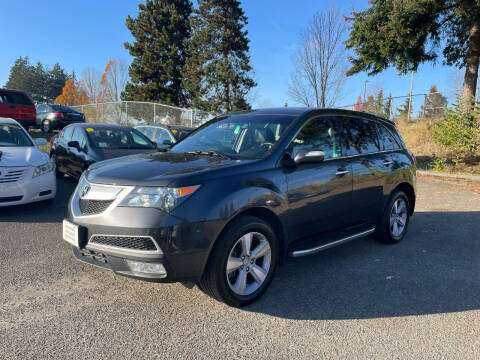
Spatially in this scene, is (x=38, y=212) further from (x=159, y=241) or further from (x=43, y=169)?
(x=159, y=241)

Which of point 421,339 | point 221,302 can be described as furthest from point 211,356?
point 421,339

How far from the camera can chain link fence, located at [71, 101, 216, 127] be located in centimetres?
2289

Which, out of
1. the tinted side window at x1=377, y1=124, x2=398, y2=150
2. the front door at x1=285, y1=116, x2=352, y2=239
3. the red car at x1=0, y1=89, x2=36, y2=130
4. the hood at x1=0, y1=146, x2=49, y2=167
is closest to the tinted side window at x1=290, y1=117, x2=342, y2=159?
the front door at x1=285, y1=116, x2=352, y2=239

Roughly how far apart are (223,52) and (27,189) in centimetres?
2595

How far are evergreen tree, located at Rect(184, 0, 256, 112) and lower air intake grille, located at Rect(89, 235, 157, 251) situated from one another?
Result: 1067 inches

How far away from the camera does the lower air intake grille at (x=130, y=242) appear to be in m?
2.85

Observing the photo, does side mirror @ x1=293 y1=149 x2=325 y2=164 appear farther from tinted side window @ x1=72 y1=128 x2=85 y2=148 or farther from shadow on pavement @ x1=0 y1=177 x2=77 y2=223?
tinted side window @ x1=72 y1=128 x2=85 y2=148

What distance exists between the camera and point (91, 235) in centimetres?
307

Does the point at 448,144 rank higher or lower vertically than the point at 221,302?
higher

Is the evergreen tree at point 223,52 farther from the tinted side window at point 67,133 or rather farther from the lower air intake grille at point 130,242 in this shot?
the lower air intake grille at point 130,242

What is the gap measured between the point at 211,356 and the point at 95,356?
79 centimetres

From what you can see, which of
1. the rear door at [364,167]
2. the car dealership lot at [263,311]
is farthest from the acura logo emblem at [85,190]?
the rear door at [364,167]

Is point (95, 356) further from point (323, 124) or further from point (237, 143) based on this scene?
point (323, 124)

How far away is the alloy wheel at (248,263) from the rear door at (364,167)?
150 centimetres
